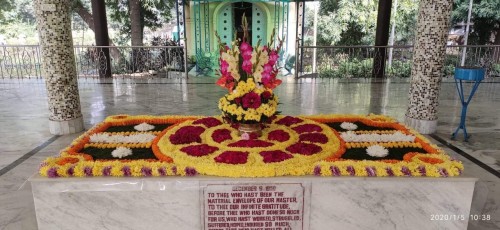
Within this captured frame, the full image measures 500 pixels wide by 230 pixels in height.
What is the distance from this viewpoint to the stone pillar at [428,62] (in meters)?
4.59

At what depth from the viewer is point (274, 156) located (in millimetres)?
2631

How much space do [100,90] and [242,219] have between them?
6.51 m

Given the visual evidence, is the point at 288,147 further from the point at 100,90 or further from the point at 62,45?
the point at 100,90

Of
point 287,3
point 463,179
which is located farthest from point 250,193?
point 287,3

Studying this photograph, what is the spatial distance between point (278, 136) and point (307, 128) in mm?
427

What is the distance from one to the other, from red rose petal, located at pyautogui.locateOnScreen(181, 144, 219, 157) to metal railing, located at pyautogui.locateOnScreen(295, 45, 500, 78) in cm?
689

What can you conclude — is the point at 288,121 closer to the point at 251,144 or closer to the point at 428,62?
the point at 251,144

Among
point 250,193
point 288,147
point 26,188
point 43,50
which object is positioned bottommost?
point 26,188

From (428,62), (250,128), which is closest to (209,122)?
(250,128)

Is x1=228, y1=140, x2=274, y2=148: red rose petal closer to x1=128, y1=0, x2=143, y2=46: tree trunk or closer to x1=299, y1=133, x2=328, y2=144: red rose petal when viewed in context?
x1=299, y1=133, x2=328, y2=144: red rose petal

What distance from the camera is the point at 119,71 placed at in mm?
12406

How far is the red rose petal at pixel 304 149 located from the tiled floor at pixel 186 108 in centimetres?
105

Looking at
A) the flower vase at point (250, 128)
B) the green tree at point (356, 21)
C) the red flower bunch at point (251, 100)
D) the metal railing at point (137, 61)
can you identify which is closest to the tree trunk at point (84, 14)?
the metal railing at point (137, 61)

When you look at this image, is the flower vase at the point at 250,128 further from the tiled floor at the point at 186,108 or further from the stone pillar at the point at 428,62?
the stone pillar at the point at 428,62
